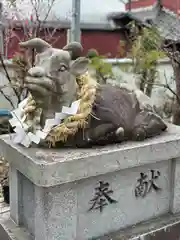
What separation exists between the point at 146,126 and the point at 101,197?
552 millimetres

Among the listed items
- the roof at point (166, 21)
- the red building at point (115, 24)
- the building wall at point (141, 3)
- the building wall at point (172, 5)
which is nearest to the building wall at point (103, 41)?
the red building at point (115, 24)

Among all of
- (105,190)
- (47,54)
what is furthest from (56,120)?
(105,190)

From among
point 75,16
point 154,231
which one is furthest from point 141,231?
point 75,16

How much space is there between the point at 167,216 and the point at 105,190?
1.91 feet

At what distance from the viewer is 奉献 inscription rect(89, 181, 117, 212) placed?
1.93 m

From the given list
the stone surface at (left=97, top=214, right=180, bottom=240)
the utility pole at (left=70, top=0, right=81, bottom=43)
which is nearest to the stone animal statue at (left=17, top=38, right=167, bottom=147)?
the stone surface at (left=97, top=214, right=180, bottom=240)

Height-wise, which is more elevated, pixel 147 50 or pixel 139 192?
pixel 147 50

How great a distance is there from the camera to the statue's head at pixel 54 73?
1780 millimetres

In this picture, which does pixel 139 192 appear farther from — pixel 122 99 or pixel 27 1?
pixel 27 1

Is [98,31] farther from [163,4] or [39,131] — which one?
[39,131]

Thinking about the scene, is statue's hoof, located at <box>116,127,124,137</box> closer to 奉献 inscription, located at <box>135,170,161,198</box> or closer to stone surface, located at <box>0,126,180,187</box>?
stone surface, located at <box>0,126,180,187</box>

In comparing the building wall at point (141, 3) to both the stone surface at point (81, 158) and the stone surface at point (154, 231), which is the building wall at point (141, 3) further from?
the stone surface at point (154, 231)

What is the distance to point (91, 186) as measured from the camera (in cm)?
192

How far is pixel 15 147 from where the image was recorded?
1965 millimetres
